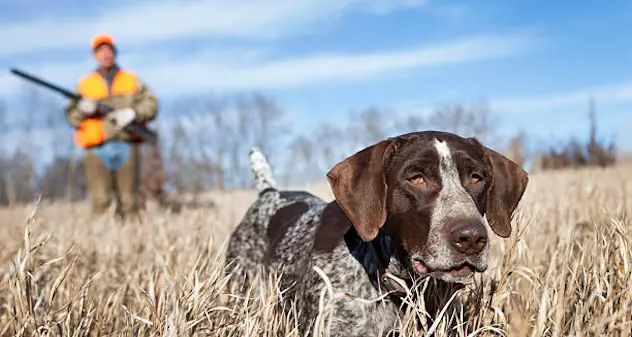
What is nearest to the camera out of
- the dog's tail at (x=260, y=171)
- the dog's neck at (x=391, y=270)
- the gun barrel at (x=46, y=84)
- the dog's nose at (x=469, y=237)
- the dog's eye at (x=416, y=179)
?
the dog's nose at (x=469, y=237)

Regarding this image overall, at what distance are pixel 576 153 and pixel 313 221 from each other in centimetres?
2319

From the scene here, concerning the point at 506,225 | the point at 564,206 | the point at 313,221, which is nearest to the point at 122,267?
the point at 313,221

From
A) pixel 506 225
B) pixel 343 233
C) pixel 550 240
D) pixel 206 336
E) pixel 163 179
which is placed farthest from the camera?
pixel 163 179

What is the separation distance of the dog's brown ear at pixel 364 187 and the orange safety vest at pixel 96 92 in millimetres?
6548

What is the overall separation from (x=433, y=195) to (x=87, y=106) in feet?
22.5

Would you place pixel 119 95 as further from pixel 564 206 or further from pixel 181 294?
pixel 181 294

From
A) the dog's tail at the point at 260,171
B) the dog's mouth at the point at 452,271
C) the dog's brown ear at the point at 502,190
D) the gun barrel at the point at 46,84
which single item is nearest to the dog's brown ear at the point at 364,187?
the dog's mouth at the point at 452,271

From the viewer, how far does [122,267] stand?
520 centimetres

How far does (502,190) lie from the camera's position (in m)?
3.20

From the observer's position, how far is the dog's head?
105 inches

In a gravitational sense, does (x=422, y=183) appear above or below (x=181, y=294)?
above

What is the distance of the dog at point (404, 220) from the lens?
2707 mm

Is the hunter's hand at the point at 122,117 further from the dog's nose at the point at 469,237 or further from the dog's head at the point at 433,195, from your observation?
the dog's nose at the point at 469,237

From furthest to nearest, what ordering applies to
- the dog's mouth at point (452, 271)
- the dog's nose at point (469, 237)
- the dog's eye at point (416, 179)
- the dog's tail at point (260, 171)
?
1. the dog's tail at point (260, 171)
2. the dog's eye at point (416, 179)
3. the dog's mouth at point (452, 271)
4. the dog's nose at point (469, 237)
